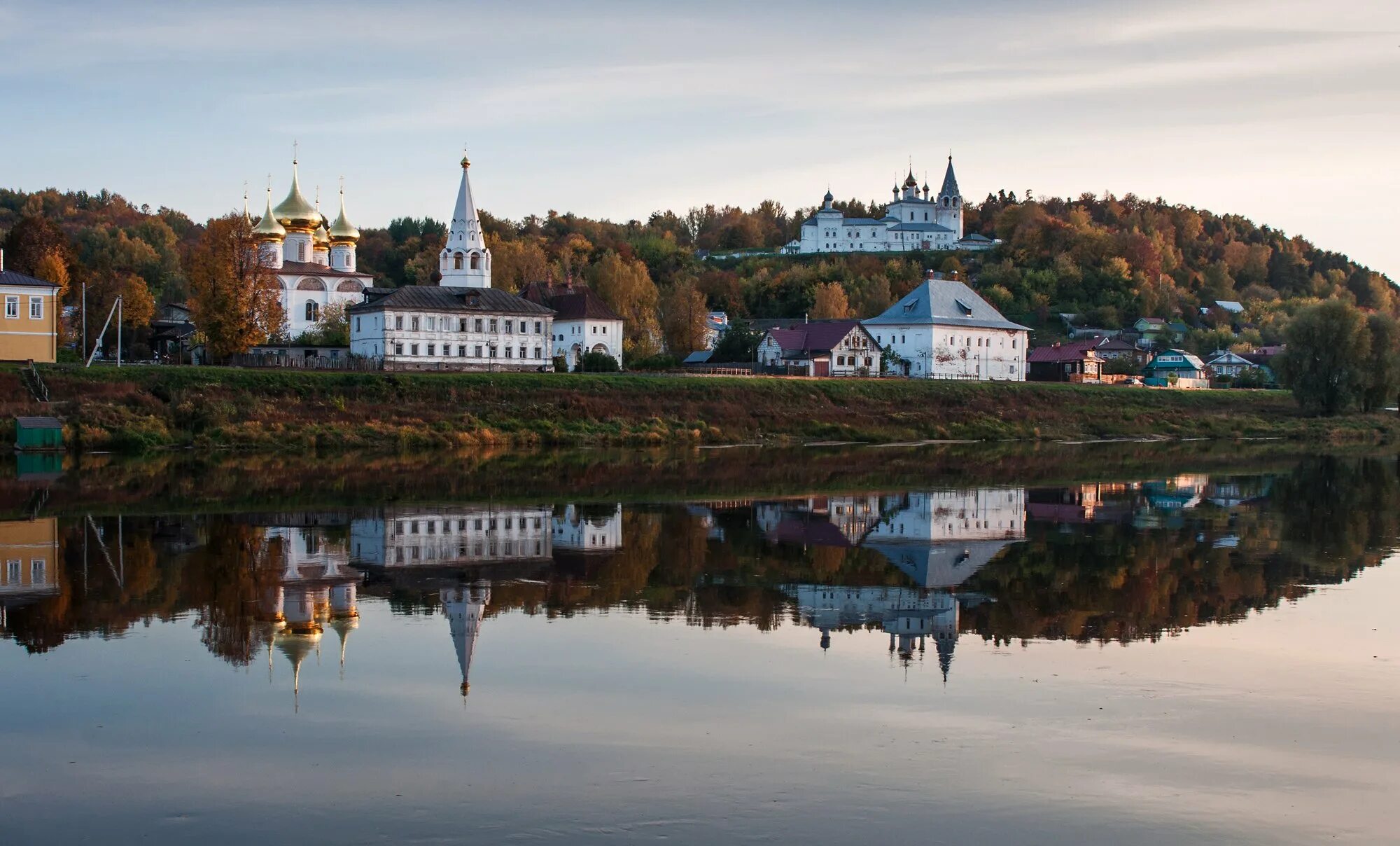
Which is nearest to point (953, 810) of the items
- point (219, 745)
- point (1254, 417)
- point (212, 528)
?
point (219, 745)

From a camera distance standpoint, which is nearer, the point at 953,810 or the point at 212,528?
the point at 953,810

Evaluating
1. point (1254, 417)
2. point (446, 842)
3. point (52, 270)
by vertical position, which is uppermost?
point (52, 270)

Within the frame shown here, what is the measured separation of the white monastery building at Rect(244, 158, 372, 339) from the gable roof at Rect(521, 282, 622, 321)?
27.7ft

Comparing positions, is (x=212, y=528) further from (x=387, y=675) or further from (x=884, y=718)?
(x=884, y=718)

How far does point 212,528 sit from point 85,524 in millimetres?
2004

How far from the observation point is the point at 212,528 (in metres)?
22.0

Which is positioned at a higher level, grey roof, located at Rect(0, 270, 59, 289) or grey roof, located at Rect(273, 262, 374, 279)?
grey roof, located at Rect(273, 262, 374, 279)

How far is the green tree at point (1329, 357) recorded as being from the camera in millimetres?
63438

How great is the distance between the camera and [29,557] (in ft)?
60.5

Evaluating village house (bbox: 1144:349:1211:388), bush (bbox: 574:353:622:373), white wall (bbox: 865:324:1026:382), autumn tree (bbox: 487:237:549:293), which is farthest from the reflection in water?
village house (bbox: 1144:349:1211:388)

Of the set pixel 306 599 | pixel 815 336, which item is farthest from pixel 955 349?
pixel 306 599

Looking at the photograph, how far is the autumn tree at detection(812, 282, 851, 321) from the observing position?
8341 centimetres

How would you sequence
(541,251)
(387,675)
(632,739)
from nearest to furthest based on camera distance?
1. (632,739)
2. (387,675)
3. (541,251)

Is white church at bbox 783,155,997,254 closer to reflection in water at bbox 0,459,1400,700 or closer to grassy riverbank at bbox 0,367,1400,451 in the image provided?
grassy riverbank at bbox 0,367,1400,451
